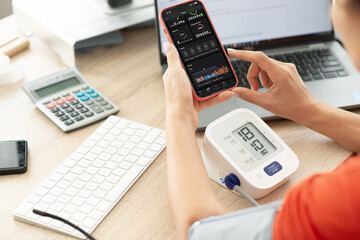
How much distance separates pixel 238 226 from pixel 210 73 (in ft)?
1.17

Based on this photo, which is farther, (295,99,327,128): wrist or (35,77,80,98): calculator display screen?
(35,77,80,98): calculator display screen

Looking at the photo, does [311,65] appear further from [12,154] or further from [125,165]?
[12,154]

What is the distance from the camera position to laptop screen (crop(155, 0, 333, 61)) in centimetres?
104

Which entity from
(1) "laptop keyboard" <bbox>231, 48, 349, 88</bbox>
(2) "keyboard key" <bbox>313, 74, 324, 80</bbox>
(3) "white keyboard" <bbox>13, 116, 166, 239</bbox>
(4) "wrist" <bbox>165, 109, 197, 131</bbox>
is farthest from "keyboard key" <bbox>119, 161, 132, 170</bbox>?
(2) "keyboard key" <bbox>313, 74, 324, 80</bbox>

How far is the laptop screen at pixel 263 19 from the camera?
3.42 feet

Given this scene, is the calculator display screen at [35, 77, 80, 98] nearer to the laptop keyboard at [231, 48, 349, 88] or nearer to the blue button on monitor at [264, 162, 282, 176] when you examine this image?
the laptop keyboard at [231, 48, 349, 88]

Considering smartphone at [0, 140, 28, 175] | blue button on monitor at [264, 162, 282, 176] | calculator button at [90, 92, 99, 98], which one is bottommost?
blue button on monitor at [264, 162, 282, 176]

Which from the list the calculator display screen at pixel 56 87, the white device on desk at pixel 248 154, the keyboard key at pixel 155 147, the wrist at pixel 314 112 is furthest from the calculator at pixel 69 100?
the wrist at pixel 314 112

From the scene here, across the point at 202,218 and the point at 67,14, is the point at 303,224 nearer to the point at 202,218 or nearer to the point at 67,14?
the point at 202,218

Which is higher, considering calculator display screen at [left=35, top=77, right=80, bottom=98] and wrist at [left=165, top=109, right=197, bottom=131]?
wrist at [left=165, top=109, right=197, bottom=131]

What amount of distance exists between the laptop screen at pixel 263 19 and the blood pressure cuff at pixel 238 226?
0.53 meters

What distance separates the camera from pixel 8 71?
107cm

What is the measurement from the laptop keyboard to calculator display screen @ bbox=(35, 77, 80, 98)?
15.4 inches

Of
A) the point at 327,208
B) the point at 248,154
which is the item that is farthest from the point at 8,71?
the point at 327,208
